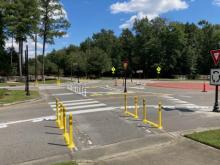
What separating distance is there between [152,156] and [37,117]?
863 centimetres

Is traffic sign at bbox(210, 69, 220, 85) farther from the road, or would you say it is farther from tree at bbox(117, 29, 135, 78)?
tree at bbox(117, 29, 135, 78)

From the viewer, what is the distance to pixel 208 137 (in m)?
9.49

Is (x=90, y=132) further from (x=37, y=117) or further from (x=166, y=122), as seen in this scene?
(x=37, y=117)

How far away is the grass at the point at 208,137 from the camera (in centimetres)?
874

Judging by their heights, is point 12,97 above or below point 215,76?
below

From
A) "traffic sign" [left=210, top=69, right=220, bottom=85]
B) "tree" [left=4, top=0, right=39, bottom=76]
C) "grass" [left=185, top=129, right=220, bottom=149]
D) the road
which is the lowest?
the road

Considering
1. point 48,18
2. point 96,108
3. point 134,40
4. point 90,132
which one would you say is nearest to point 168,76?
point 134,40

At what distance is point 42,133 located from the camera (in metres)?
11.5

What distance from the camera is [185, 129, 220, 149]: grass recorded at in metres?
8.74

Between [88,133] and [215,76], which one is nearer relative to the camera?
[88,133]

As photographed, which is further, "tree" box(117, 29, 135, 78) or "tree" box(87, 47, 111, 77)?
"tree" box(117, 29, 135, 78)

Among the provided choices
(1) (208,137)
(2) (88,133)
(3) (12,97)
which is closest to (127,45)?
(3) (12,97)

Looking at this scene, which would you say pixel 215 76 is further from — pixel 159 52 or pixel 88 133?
pixel 159 52

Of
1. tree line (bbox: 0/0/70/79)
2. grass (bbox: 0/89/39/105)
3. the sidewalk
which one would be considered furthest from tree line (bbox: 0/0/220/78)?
the sidewalk
